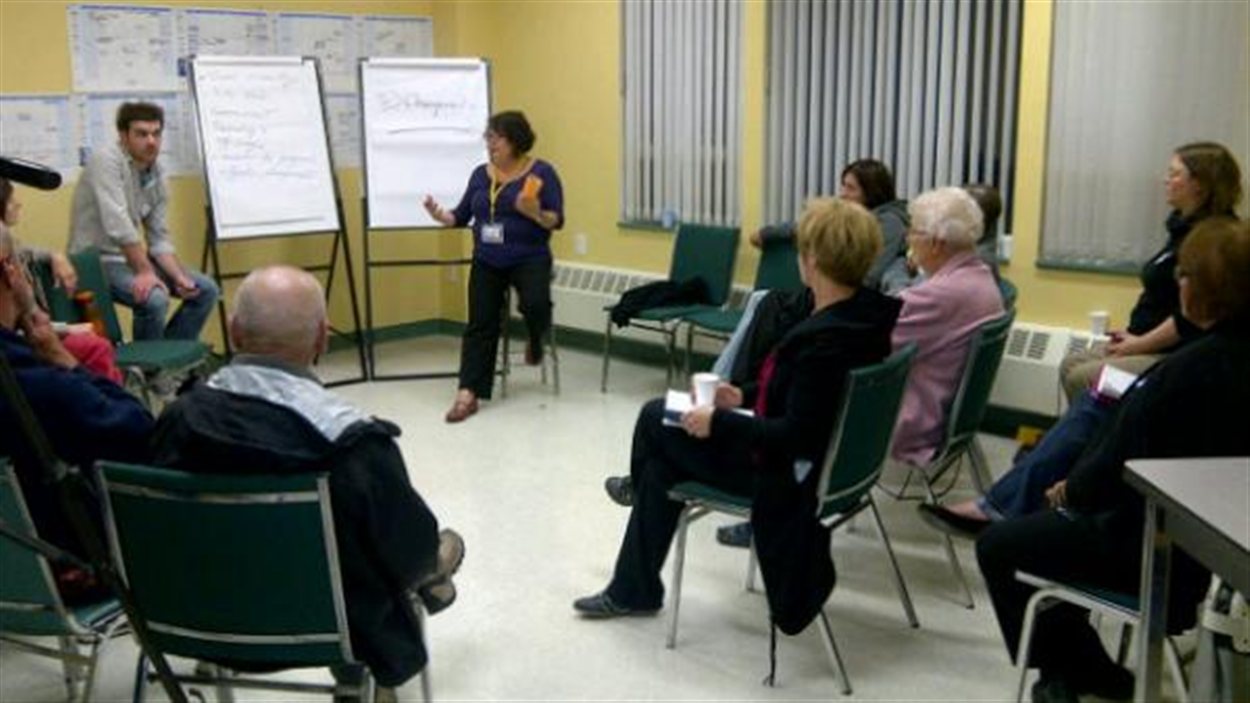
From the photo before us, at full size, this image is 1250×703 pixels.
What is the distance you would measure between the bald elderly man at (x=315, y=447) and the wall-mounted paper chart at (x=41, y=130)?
3.57m

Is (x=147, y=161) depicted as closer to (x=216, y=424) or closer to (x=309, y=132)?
(x=309, y=132)

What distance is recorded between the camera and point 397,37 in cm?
652

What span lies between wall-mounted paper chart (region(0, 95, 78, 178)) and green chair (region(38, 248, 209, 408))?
729 mm

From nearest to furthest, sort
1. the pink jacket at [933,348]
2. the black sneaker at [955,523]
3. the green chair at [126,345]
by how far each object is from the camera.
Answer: the black sneaker at [955,523] → the pink jacket at [933,348] → the green chair at [126,345]

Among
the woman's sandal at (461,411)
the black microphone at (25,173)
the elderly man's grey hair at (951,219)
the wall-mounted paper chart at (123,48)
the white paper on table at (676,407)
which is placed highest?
the wall-mounted paper chart at (123,48)

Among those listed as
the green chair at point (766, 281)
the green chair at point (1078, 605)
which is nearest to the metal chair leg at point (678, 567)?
the green chair at point (1078, 605)

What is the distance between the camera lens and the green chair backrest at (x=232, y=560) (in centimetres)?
188

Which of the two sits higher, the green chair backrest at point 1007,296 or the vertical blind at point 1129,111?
the vertical blind at point 1129,111

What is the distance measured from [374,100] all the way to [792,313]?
3261 millimetres

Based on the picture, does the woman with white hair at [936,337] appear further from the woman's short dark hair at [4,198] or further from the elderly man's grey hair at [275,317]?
the woman's short dark hair at [4,198]

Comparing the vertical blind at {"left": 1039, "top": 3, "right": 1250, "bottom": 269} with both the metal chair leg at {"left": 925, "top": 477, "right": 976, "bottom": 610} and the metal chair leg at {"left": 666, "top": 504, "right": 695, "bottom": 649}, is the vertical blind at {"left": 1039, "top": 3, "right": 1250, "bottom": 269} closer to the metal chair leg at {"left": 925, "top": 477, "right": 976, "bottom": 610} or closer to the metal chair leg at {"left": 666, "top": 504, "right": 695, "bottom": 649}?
the metal chair leg at {"left": 925, "top": 477, "right": 976, "bottom": 610}

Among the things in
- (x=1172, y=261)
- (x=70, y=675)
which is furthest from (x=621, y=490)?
(x=1172, y=261)

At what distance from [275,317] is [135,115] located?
11.0 feet

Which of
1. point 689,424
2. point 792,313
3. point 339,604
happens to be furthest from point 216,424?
point 792,313
